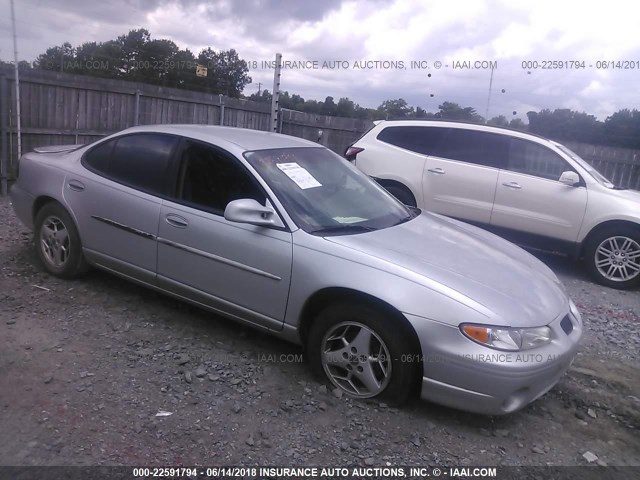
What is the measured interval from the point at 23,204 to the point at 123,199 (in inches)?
53.2

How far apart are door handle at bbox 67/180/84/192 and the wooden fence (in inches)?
167

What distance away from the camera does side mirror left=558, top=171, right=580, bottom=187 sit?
6992 mm

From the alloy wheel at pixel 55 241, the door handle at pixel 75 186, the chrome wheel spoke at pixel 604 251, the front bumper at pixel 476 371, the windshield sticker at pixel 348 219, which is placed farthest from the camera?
the chrome wheel spoke at pixel 604 251

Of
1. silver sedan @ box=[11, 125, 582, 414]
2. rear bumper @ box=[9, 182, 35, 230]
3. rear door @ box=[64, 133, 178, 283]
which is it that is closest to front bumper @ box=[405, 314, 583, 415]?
silver sedan @ box=[11, 125, 582, 414]

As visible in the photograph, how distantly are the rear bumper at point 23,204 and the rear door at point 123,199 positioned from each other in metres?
0.54

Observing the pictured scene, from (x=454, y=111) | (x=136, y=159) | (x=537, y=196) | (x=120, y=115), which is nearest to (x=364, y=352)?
(x=136, y=159)

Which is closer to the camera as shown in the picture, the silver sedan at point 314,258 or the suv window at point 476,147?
the silver sedan at point 314,258

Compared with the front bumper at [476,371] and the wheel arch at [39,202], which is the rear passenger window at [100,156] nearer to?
the wheel arch at [39,202]

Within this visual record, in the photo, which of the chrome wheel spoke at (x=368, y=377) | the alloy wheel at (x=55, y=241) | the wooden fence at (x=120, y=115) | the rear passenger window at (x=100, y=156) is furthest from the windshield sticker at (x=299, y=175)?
the wooden fence at (x=120, y=115)

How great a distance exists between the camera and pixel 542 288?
378cm

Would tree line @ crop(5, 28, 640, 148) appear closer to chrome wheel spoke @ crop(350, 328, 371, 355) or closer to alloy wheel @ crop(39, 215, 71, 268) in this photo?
alloy wheel @ crop(39, 215, 71, 268)

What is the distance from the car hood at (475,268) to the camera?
10.8 ft

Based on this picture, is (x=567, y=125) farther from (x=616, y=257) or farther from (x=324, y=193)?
(x=324, y=193)

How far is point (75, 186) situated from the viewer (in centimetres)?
482
